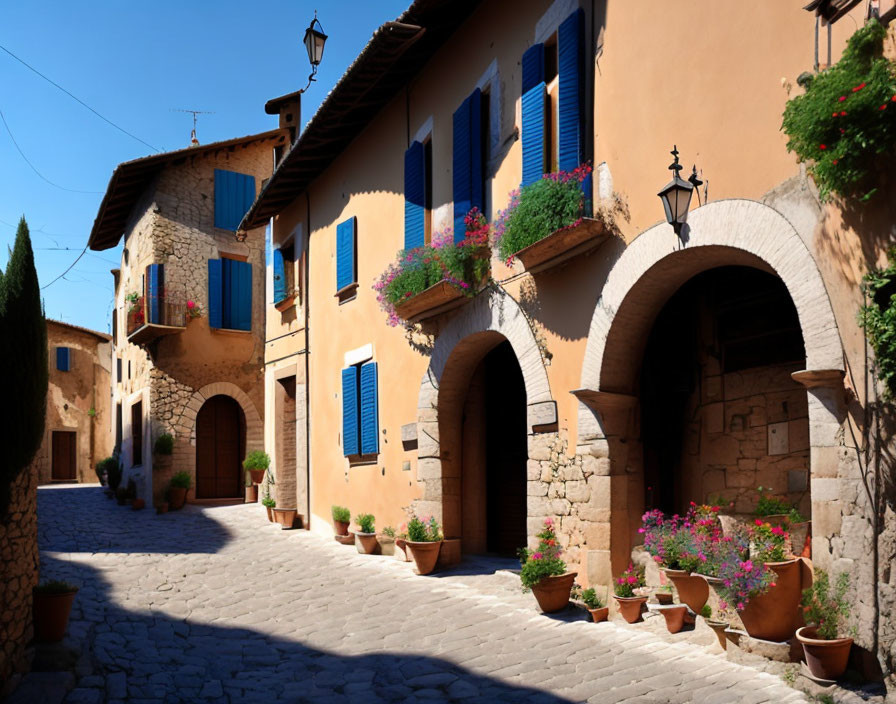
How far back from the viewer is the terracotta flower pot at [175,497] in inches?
655

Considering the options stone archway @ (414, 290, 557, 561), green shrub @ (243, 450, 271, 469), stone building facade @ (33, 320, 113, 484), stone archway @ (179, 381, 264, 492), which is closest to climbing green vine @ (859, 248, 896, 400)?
stone archway @ (414, 290, 557, 561)

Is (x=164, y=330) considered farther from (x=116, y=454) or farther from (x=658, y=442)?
(x=658, y=442)

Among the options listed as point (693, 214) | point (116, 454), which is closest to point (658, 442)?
point (693, 214)

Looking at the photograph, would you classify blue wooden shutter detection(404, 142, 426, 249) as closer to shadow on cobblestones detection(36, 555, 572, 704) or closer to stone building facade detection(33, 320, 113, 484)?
shadow on cobblestones detection(36, 555, 572, 704)

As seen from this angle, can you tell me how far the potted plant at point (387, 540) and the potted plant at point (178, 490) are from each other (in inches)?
283

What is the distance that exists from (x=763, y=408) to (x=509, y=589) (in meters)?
3.17

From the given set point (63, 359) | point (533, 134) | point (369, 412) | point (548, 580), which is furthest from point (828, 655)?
point (63, 359)

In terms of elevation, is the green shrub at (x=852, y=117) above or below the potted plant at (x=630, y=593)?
above

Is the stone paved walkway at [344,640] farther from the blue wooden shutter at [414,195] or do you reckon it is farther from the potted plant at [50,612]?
the blue wooden shutter at [414,195]

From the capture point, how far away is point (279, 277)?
15.4 metres

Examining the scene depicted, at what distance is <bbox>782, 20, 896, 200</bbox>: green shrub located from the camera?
180 inches

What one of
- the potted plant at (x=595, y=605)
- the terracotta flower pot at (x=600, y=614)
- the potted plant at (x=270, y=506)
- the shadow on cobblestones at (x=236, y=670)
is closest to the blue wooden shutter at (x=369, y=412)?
the potted plant at (x=270, y=506)

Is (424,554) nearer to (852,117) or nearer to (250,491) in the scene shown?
(852,117)

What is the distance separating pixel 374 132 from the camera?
12.0 m
